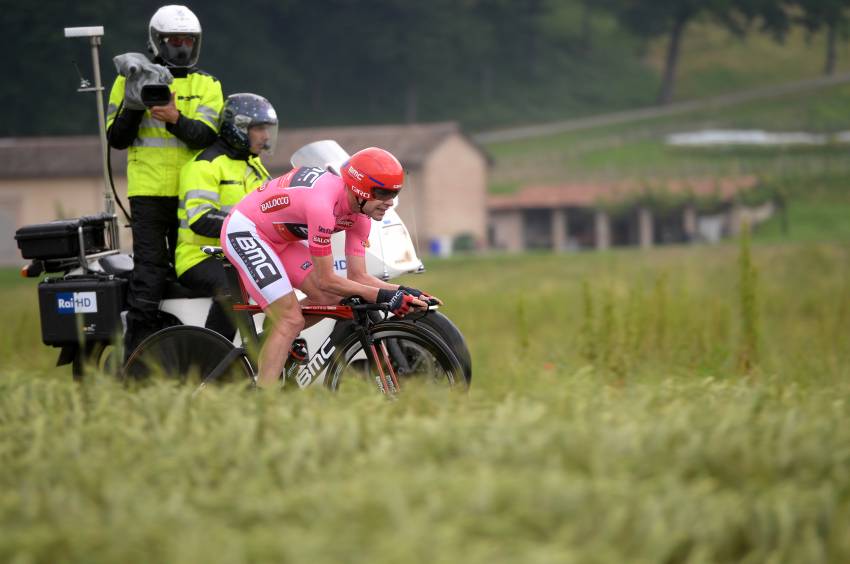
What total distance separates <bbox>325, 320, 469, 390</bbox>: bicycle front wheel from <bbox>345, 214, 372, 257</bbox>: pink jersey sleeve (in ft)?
1.67

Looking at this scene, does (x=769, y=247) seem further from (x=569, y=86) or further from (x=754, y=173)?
(x=569, y=86)

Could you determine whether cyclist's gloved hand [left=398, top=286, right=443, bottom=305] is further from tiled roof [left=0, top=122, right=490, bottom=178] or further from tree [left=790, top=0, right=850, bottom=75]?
tree [left=790, top=0, right=850, bottom=75]

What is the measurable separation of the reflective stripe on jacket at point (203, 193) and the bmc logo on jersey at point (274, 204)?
666 millimetres

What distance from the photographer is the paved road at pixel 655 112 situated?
8171 cm

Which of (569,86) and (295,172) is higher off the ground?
(569,86)

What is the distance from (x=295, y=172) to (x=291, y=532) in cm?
356

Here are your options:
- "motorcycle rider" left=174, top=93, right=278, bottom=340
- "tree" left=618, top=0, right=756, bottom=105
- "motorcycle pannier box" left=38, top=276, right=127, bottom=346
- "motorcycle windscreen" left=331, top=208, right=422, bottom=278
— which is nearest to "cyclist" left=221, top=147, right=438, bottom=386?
"motorcycle windscreen" left=331, top=208, right=422, bottom=278

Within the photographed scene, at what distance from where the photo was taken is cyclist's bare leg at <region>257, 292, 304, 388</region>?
285 inches

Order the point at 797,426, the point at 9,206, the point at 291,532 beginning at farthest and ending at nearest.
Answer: the point at 9,206 → the point at 797,426 → the point at 291,532

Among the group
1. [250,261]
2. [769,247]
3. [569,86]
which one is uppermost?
[569,86]

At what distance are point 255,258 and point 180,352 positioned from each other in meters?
0.88

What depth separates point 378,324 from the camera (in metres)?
7.26

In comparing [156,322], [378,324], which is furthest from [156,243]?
[378,324]

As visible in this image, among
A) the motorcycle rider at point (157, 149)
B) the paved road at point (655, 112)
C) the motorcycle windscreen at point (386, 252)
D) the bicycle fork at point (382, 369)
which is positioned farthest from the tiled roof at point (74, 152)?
the bicycle fork at point (382, 369)
